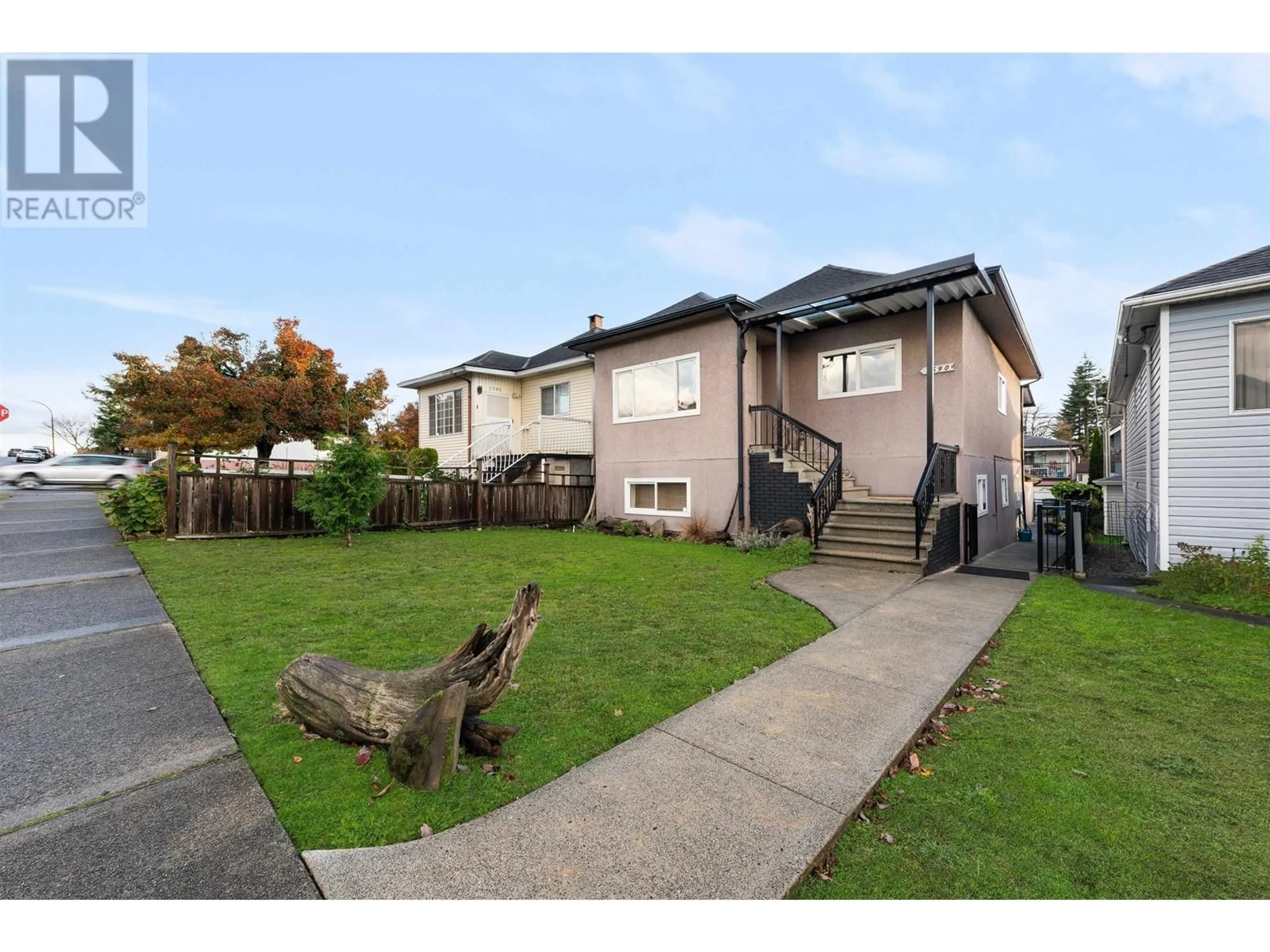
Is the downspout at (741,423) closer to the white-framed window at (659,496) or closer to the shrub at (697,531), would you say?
the shrub at (697,531)

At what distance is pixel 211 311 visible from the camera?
24703 mm

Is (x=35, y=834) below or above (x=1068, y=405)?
below

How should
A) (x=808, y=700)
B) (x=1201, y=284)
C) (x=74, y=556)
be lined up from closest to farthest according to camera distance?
(x=808, y=700)
(x=1201, y=284)
(x=74, y=556)

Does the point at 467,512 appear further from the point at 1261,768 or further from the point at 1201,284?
the point at 1201,284

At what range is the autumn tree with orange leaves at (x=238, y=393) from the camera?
22.1 m

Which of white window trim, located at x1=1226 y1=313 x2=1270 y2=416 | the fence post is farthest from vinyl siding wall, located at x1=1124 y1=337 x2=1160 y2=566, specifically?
the fence post

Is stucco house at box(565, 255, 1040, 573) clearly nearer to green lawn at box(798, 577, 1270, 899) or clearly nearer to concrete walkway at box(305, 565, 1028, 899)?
green lawn at box(798, 577, 1270, 899)

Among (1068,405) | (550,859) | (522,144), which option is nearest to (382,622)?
(550,859)

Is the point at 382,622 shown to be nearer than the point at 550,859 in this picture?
No

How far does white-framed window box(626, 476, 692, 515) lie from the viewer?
39.9 feet

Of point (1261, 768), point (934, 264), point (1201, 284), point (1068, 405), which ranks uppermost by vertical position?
point (1068, 405)

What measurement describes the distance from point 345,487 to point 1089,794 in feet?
36.1

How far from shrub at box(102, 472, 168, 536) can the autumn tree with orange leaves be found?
36.9 ft
